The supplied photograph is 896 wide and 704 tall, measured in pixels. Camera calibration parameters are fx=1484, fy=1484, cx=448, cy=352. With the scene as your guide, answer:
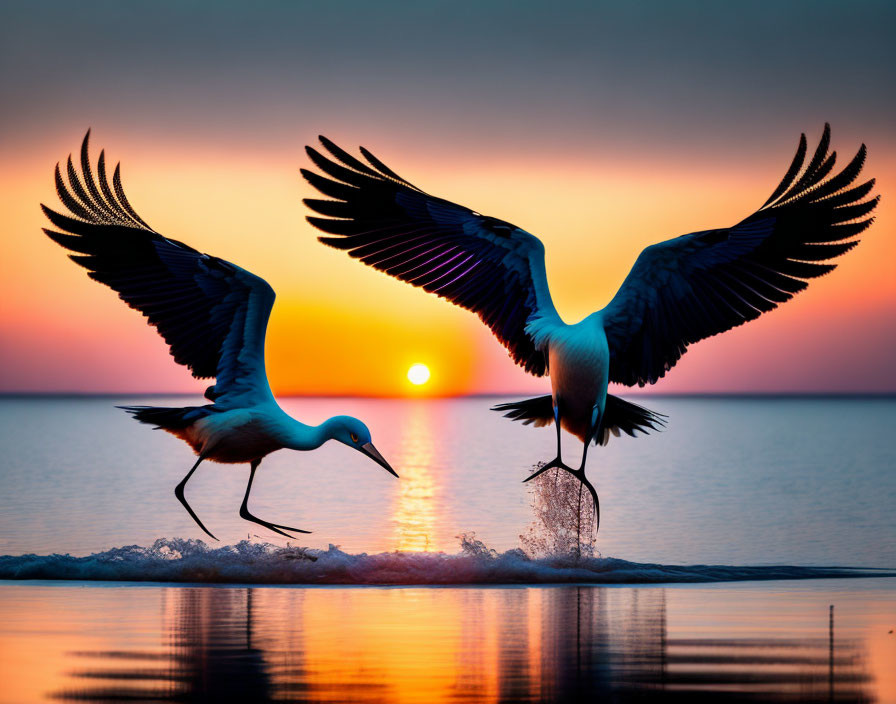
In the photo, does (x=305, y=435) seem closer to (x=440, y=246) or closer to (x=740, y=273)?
(x=440, y=246)

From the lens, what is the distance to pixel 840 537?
20047mm

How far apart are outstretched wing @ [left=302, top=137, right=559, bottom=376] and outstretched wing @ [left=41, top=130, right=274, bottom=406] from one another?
5.38ft

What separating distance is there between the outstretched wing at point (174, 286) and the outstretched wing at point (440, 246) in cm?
164

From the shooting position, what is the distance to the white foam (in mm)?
14625

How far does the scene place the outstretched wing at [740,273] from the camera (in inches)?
589

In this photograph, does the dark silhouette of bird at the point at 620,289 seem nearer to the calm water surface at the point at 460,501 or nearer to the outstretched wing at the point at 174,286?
the outstretched wing at the point at 174,286

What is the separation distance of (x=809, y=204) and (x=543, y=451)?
36.6 m

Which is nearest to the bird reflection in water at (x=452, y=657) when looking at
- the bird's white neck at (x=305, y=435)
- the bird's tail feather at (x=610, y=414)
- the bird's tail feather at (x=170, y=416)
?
the bird's white neck at (x=305, y=435)

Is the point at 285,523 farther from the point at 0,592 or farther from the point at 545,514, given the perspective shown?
the point at 0,592

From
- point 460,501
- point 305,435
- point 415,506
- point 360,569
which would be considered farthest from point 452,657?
point 460,501

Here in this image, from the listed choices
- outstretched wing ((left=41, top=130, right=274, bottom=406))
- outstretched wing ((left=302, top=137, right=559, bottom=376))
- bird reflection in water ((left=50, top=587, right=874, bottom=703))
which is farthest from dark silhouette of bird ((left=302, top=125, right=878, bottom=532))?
bird reflection in water ((left=50, top=587, right=874, bottom=703))

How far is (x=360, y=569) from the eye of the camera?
48.7ft

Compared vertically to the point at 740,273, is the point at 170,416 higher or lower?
lower

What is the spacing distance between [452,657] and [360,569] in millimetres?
4706
